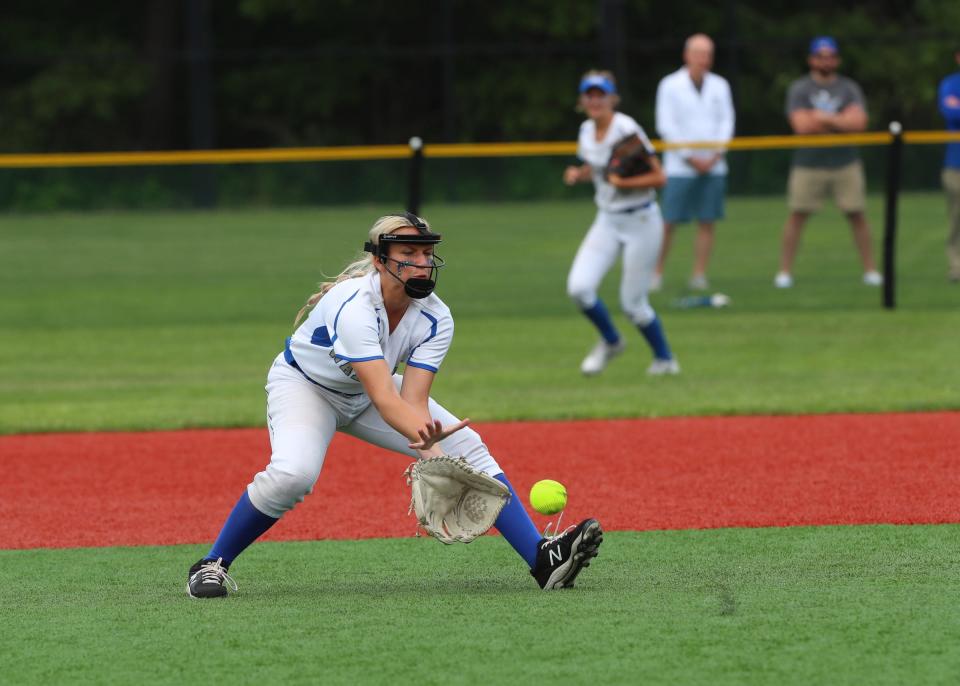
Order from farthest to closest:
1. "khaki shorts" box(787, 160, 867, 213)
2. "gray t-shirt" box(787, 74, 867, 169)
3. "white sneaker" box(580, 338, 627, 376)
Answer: "gray t-shirt" box(787, 74, 867, 169), "khaki shorts" box(787, 160, 867, 213), "white sneaker" box(580, 338, 627, 376)

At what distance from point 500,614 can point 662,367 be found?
6.27m

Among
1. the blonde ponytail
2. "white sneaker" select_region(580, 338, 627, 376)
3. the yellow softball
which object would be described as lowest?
"white sneaker" select_region(580, 338, 627, 376)

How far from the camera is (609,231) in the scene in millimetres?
10633

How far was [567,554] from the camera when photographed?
217 inches

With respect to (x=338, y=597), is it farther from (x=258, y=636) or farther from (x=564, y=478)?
(x=564, y=478)

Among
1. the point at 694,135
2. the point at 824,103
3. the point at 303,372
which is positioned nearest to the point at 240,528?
the point at 303,372

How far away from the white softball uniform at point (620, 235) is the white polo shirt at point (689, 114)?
3.65 meters

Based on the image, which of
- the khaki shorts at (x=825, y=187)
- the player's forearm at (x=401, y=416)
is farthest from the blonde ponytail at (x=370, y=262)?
the khaki shorts at (x=825, y=187)

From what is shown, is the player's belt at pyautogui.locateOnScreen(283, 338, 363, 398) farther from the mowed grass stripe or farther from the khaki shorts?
the khaki shorts

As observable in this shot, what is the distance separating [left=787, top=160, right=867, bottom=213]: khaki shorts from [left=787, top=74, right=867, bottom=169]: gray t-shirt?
0.21 ft

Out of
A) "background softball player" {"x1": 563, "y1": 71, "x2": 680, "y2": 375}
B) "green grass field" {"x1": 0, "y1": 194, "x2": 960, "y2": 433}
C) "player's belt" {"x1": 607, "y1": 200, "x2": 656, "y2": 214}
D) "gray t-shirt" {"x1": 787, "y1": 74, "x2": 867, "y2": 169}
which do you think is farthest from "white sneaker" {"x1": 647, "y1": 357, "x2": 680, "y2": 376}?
"gray t-shirt" {"x1": 787, "y1": 74, "x2": 867, "y2": 169}

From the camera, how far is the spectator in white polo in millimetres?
14141

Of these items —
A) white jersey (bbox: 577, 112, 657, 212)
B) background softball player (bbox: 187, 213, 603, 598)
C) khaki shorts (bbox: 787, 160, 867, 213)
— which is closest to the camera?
background softball player (bbox: 187, 213, 603, 598)

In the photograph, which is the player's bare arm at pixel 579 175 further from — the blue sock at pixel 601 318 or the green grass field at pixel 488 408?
the green grass field at pixel 488 408
